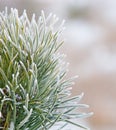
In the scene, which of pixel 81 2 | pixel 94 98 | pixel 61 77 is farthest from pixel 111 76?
pixel 61 77

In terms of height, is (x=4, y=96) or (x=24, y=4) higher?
(x=24, y=4)

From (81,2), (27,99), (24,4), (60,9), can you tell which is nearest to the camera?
(27,99)

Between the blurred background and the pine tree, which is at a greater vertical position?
the blurred background

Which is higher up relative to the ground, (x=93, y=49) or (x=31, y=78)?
(x=93, y=49)

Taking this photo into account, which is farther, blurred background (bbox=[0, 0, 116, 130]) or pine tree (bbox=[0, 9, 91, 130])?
blurred background (bbox=[0, 0, 116, 130])

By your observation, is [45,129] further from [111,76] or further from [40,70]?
[111,76]

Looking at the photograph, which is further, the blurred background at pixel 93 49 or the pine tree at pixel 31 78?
the blurred background at pixel 93 49

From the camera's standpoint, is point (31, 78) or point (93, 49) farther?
point (93, 49)

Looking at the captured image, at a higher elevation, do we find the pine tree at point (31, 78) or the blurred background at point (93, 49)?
the blurred background at point (93, 49)
